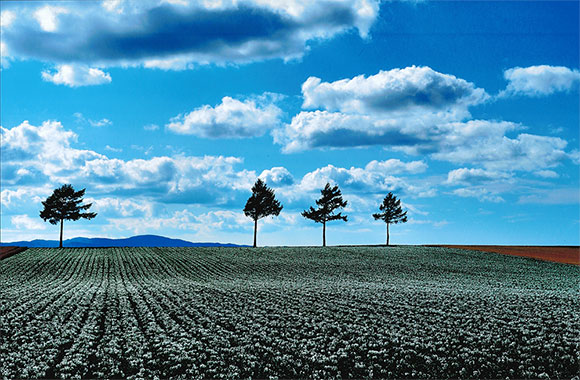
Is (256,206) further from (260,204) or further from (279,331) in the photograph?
(279,331)

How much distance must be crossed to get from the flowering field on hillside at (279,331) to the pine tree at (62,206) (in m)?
58.0

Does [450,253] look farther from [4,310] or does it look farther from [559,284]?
[4,310]

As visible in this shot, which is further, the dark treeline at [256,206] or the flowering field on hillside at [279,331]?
the dark treeline at [256,206]

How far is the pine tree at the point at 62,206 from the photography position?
317 feet

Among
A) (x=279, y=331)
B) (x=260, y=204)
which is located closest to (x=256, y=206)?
(x=260, y=204)

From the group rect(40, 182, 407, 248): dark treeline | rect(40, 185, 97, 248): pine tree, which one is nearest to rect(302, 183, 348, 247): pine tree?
rect(40, 182, 407, 248): dark treeline

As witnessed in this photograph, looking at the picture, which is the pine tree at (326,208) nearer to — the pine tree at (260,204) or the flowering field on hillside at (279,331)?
the pine tree at (260,204)

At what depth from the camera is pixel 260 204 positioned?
101 metres

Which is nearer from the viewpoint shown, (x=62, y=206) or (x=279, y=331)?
(x=279, y=331)

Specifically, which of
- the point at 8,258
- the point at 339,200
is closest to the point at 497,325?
the point at 8,258

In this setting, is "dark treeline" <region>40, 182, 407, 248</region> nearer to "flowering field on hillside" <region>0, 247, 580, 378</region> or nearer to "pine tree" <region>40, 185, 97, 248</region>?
"pine tree" <region>40, 185, 97, 248</region>

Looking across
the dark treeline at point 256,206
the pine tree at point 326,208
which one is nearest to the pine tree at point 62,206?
the dark treeline at point 256,206

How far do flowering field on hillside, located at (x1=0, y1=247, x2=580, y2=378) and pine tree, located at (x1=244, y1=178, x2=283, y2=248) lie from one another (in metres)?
56.3

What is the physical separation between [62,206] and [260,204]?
38.6 metres
